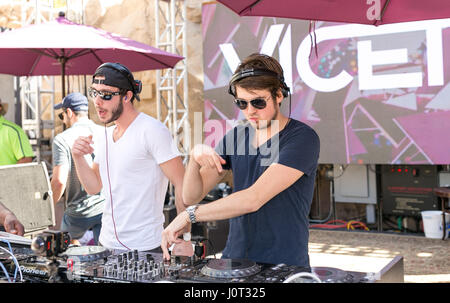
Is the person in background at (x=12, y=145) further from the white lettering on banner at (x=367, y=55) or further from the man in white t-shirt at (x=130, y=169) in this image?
the white lettering on banner at (x=367, y=55)

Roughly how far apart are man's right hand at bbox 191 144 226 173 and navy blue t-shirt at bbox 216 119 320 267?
185 millimetres

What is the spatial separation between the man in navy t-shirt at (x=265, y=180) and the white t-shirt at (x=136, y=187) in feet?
1.70

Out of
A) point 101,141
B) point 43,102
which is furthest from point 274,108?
point 43,102

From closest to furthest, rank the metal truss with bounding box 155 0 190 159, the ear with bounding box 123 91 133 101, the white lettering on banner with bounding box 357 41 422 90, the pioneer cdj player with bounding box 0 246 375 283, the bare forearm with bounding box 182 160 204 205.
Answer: the pioneer cdj player with bounding box 0 246 375 283, the bare forearm with bounding box 182 160 204 205, the ear with bounding box 123 91 133 101, the white lettering on banner with bounding box 357 41 422 90, the metal truss with bounding box 155 0 190 159

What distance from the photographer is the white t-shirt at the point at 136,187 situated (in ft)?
7.50

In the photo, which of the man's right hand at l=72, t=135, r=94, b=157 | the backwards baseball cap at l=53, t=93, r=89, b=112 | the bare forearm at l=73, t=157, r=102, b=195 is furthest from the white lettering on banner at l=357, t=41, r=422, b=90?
the man's right hand at l=72, t=135, r=94, b=157

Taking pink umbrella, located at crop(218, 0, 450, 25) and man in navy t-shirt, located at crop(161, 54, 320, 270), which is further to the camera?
pink umbrella, located at crop(218, 0, 450, 25)

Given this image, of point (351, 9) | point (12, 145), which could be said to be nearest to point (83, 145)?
point (351, 9)

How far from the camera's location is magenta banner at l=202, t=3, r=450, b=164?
6254 mm

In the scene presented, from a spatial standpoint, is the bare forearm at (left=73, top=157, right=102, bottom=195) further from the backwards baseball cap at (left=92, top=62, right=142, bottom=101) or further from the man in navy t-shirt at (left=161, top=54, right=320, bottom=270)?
the man in navy t-shirt at (left=161, top=54, right=320, bottom=270)

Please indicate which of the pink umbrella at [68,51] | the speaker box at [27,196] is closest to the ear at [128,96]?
the speaker box at [27,196]

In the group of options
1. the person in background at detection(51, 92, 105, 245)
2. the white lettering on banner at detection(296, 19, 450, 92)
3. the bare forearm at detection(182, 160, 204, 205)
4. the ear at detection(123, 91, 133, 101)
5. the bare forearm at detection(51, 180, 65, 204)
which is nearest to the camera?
the bare forearm at detection(182, 160, 204, 205)

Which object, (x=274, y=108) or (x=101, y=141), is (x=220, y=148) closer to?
(x=274, y=108)
